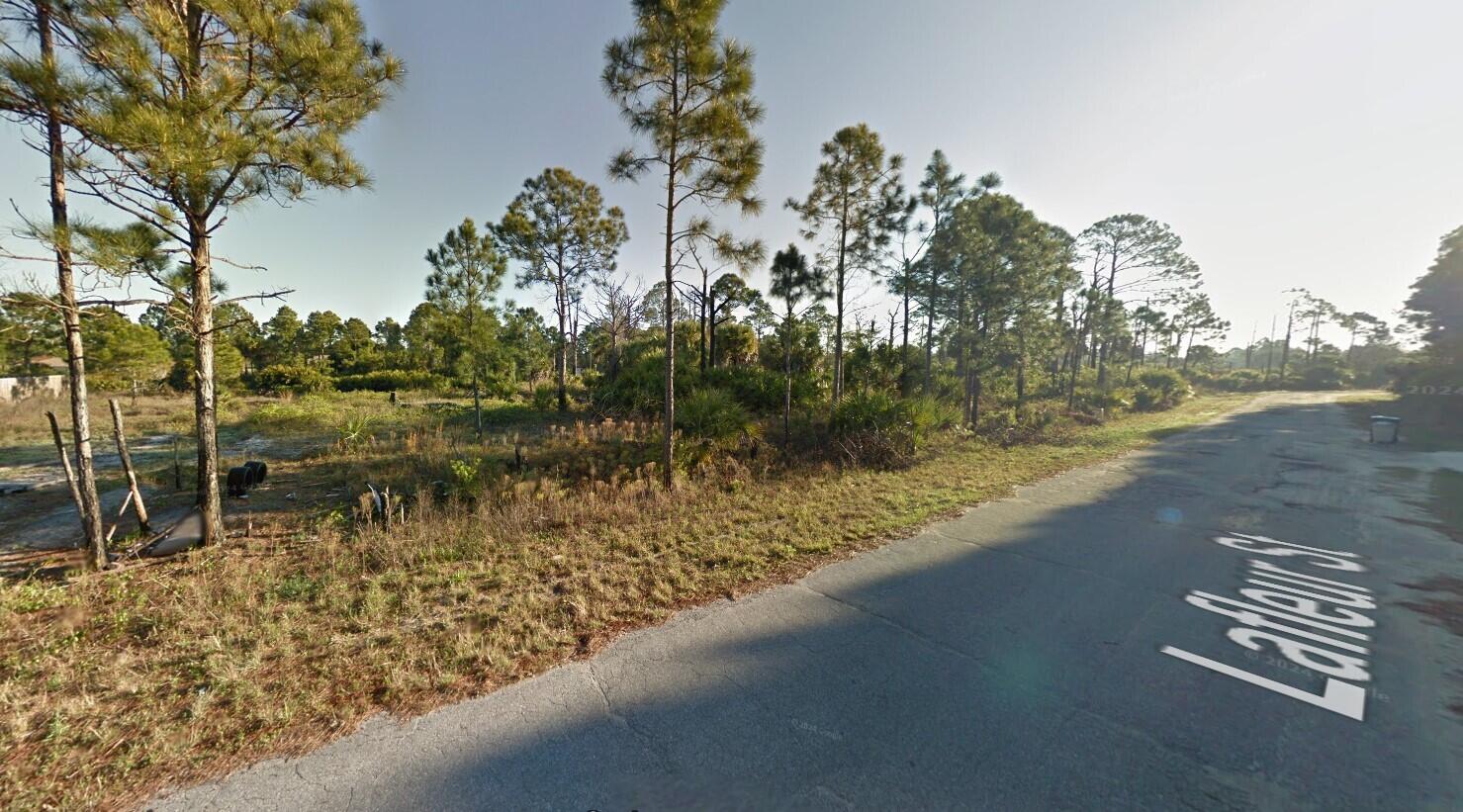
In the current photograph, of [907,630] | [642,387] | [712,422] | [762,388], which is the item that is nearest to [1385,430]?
[762,388]

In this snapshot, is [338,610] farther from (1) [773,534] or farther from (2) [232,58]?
(2) [232,58]

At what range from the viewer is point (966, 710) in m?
2.81

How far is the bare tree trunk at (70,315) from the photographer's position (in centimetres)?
353

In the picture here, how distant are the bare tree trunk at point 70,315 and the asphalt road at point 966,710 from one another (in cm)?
Result: 409

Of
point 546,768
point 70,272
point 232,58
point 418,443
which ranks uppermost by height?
point 232,58

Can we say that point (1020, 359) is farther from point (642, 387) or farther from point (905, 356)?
point (642, 387)

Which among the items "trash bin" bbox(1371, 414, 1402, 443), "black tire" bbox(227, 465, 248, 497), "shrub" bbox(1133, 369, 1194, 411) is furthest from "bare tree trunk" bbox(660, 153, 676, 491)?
"shrub" bbox(1133, 369, 1194, 411)

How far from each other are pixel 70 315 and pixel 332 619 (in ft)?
11.6

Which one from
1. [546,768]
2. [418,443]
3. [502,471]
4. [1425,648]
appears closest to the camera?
[546,768]

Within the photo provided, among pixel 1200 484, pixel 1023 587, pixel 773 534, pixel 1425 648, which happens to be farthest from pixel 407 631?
pixel 1200 484

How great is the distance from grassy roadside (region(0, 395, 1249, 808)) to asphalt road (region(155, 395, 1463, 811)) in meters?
0.31

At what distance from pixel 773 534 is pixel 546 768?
385cm

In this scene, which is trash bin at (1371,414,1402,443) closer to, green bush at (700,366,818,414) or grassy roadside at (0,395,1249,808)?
green bush at (700,366,818,414)

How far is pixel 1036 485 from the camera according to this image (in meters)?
8.94
